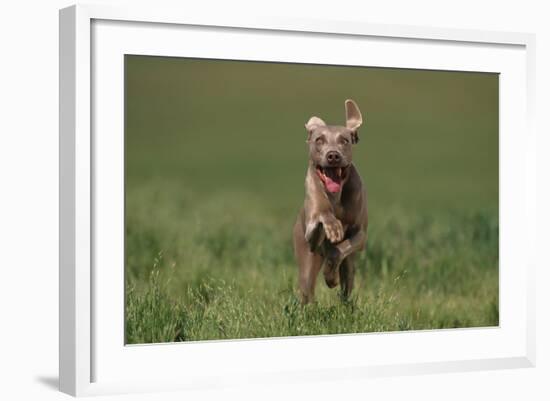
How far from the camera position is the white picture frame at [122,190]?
7141mm

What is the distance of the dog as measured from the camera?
8031mm

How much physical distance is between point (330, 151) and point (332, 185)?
0.79 ft

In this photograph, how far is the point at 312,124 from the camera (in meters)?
8.13

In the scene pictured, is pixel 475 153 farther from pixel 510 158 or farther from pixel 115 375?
pixel 115 375

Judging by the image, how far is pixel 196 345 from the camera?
7.54m

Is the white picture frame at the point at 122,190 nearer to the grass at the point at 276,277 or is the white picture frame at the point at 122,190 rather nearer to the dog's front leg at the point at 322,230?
the grass at the point at 276,277

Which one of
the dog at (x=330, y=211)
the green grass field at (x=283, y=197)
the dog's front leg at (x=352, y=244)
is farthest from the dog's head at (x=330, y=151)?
the dog's front leg at (x=352, y=244)

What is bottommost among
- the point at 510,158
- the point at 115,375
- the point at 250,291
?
the point at 115,375

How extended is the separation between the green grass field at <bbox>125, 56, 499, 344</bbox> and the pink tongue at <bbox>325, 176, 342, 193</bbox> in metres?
0.21

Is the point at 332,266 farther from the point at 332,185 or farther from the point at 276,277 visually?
the point at 332,185

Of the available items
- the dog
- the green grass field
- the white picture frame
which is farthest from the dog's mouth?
the white picture frame

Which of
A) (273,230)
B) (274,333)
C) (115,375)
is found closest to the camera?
(115,375)

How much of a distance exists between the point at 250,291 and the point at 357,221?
3.06 feet

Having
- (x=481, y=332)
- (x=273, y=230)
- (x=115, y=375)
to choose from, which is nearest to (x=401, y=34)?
(x=273, y=230)
